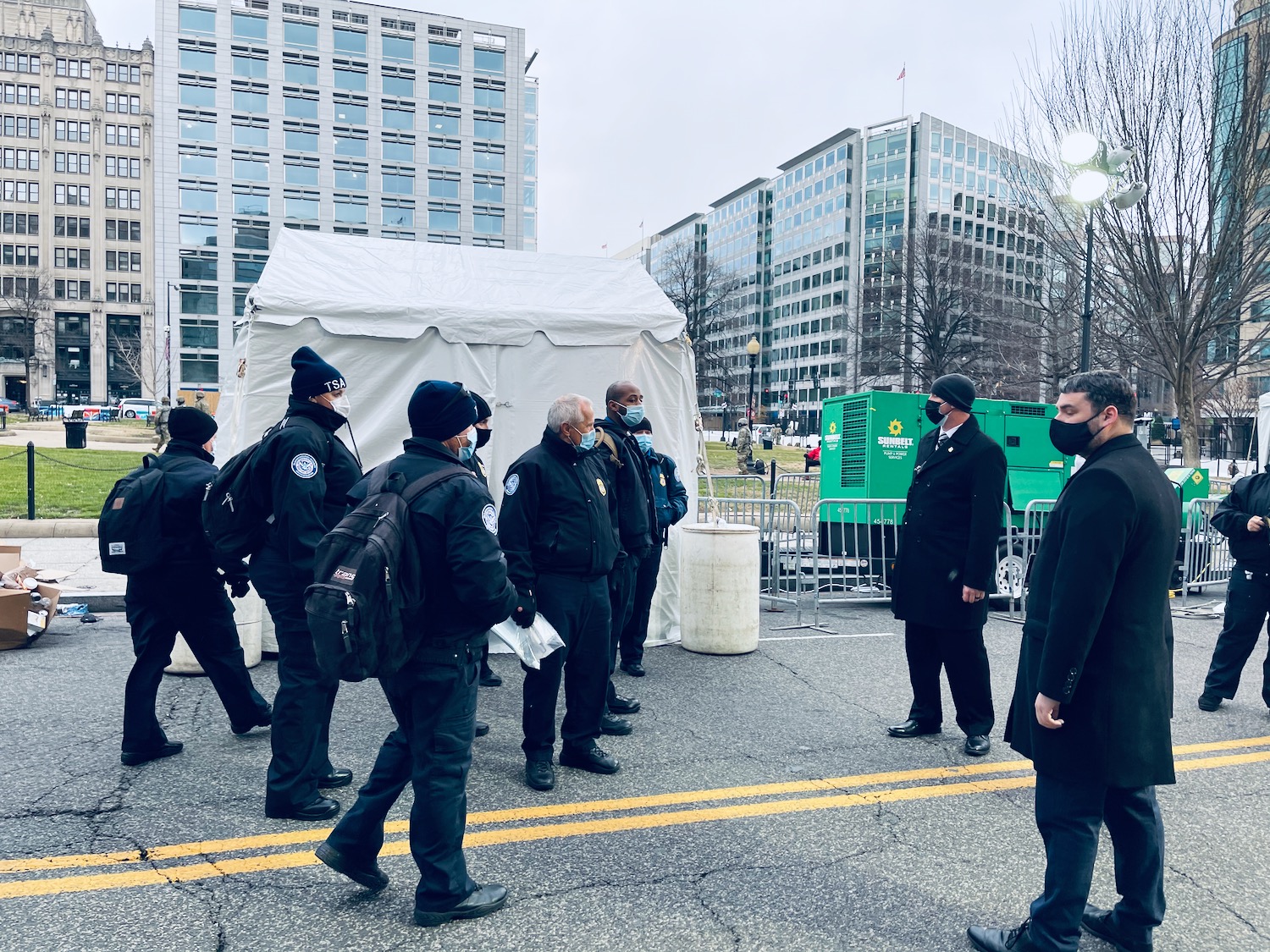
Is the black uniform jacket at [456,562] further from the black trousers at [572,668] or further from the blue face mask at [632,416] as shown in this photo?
the blue face mask at [632,416]

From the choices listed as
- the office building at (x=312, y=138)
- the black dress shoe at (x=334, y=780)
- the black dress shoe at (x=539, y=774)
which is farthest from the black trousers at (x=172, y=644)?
the office building at (x=312, y=138)

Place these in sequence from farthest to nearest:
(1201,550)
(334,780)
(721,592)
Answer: (1201,550) → (721,592) → (334,780)

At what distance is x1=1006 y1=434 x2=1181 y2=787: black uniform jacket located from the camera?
2887 mm

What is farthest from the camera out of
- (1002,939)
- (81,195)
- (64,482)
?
(81,195)

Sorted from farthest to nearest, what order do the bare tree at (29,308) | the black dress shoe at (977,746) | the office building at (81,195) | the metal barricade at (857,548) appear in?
the office building at (81,195)
the bare tree at (29,308)
the metal barricade at (857,548)
the black dress shoe at (977,746)

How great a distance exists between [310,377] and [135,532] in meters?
1.50

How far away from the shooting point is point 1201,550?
1127 centimetres

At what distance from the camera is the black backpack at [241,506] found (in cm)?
417

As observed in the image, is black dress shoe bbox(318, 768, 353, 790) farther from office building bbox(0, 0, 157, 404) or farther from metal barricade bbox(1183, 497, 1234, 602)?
office building bbox(0, 0, 157, 404)

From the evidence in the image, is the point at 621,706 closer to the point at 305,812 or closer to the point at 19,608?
the point at 305,812

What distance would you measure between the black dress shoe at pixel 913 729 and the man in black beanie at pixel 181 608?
3.85 meters

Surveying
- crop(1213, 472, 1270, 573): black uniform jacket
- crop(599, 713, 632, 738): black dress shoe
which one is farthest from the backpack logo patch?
crop(1213, 472, 1270, 573): black uniform jacket

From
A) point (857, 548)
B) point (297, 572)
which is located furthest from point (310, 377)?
point (857, 548)

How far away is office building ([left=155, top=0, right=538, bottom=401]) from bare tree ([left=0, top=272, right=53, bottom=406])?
7.89 m
